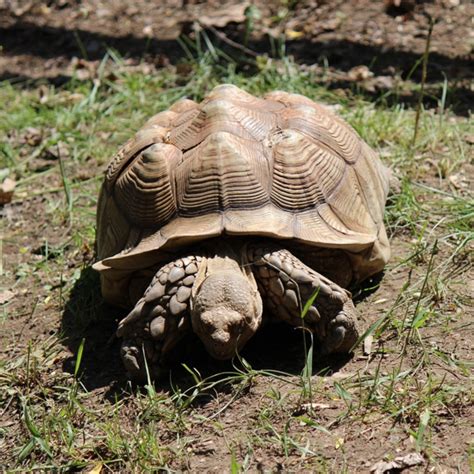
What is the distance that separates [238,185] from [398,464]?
140cm

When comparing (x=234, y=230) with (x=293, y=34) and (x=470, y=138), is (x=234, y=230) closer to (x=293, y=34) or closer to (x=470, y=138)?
(x=470, y=138)

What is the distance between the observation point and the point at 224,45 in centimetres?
727

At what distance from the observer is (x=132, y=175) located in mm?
4020

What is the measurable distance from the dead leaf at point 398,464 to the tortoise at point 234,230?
0.73 metres

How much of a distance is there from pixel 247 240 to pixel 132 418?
3.00 ft

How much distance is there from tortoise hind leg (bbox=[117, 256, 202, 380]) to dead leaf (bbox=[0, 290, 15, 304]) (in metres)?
1.22

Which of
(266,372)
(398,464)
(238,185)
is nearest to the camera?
(398,464)

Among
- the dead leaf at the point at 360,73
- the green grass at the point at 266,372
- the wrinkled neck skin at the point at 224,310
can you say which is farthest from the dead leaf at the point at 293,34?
the wrinkled neck skin at the point at 224,310

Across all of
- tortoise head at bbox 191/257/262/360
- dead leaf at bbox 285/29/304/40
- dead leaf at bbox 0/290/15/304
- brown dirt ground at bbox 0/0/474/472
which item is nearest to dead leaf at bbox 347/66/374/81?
brown dirt ground at bbox 0/0/474/472

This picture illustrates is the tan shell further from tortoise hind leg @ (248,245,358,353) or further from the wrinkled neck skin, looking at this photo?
the wrinkled neck skin

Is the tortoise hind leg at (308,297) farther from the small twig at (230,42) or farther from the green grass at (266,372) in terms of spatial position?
the small twig at (230,42)

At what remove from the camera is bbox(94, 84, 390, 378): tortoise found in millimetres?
3600

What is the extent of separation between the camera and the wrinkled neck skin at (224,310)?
3396mm

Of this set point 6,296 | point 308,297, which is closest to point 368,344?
point 308,297
